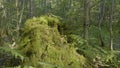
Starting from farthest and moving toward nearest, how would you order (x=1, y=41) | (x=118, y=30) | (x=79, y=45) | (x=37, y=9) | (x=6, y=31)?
(x=37, y=9), (x=6, y=31), (x=118, y=30), (x=1, y=41), (x=79, y=45)

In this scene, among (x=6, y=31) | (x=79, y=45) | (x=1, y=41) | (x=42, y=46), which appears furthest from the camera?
(x=6, y=31)

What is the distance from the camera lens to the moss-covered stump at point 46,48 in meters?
3.30

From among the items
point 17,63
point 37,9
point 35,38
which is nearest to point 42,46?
point 35,38

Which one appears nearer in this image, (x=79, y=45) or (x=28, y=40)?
(x=28, y=40)

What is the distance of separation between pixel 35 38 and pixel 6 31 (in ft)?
7.39

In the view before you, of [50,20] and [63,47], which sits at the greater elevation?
[50,20]

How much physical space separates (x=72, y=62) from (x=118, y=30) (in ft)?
6.25

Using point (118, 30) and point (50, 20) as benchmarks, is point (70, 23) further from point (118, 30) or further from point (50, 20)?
point (118, 30)

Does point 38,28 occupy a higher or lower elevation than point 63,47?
higher

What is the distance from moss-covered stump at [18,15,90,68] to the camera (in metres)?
3.30

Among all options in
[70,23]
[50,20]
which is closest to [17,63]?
[50,20]

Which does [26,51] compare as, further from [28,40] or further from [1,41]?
[1,41]

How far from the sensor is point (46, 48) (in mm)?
3389

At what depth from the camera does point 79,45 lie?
3.98 m
